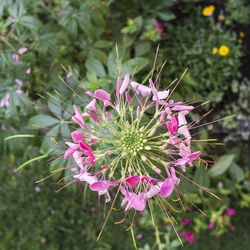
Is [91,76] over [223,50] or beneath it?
over

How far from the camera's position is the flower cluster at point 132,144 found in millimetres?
734

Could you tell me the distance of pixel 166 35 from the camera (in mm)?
2264

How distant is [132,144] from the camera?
31.4 inches

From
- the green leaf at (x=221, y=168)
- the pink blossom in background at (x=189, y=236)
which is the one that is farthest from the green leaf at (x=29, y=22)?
the pink blossom in background at (x=189, y=236)

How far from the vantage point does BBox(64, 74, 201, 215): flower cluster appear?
734mm

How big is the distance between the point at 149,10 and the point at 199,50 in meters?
0.53

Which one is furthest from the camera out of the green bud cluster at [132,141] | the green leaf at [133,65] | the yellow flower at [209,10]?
the yellow flower at [209,10]

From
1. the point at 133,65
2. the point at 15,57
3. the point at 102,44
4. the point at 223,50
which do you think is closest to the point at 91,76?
the point at 133,65

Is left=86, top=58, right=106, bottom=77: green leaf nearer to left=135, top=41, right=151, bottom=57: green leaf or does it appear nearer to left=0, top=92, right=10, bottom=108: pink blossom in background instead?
left=0, top=92, right=10, bottom=108: pink blossom in background

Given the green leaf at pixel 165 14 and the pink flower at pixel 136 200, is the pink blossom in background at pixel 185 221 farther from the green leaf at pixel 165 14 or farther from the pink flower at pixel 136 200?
the green leaf at pixel 165 14

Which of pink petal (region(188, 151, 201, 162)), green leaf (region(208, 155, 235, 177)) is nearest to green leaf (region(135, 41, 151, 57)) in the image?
green leaf (region(208, 155, 235, 177))

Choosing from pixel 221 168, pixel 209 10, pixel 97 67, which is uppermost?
pixel 97 67

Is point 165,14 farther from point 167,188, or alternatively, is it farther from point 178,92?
point 167,188

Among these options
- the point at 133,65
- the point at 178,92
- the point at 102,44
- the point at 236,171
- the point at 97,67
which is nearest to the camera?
the point at 133,65
